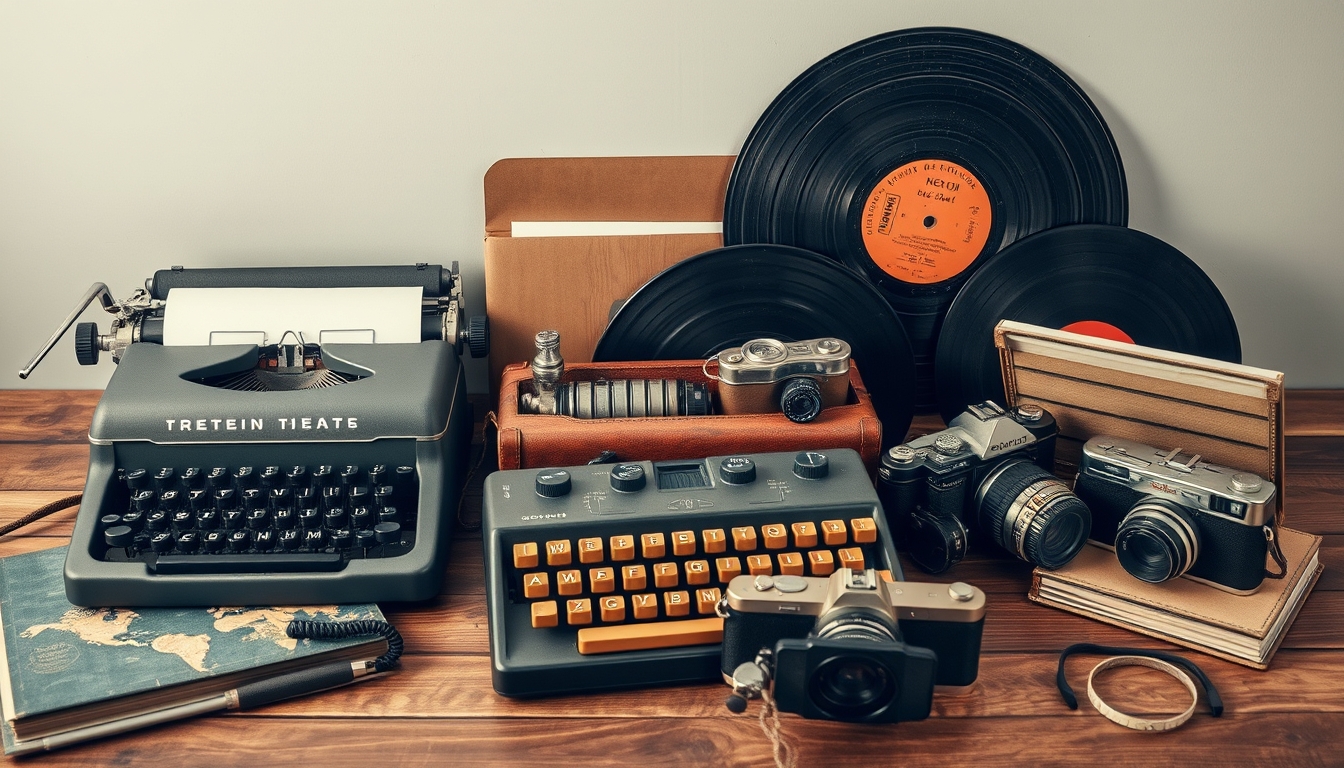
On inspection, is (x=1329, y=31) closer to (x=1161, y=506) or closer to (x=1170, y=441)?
(x=1170, y=441)

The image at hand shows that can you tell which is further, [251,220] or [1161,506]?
[251,220]

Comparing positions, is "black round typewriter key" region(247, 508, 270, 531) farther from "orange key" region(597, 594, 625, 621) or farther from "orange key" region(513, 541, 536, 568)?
"orange key" region(597, 594, 625, 621)

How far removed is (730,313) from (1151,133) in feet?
2.56

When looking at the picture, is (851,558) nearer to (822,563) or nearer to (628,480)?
(822,563)

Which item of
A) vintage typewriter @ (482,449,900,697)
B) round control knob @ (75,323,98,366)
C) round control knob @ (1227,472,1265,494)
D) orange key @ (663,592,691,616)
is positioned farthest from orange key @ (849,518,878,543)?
round control knob @ (75,323,98,366)

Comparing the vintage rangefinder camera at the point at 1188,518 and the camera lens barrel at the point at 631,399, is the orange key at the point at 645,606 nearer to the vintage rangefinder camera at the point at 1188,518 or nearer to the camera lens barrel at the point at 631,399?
the camera lens barrel at the point at 631,399

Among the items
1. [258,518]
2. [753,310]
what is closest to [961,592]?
[753,310]

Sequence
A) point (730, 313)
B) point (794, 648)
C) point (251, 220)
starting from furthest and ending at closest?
point (251, 220) → point (730, 313) → point (794, 648)

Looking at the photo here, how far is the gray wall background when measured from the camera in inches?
67.8

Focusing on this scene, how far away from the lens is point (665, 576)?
51.6 inches

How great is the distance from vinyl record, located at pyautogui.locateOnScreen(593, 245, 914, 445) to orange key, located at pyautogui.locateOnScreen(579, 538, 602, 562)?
1.47ft

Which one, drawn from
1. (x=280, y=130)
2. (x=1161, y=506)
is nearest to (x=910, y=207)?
(x=1161, y=506)

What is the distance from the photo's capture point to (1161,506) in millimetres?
1375

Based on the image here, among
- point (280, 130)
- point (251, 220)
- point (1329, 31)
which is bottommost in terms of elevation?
point (251, 220)
